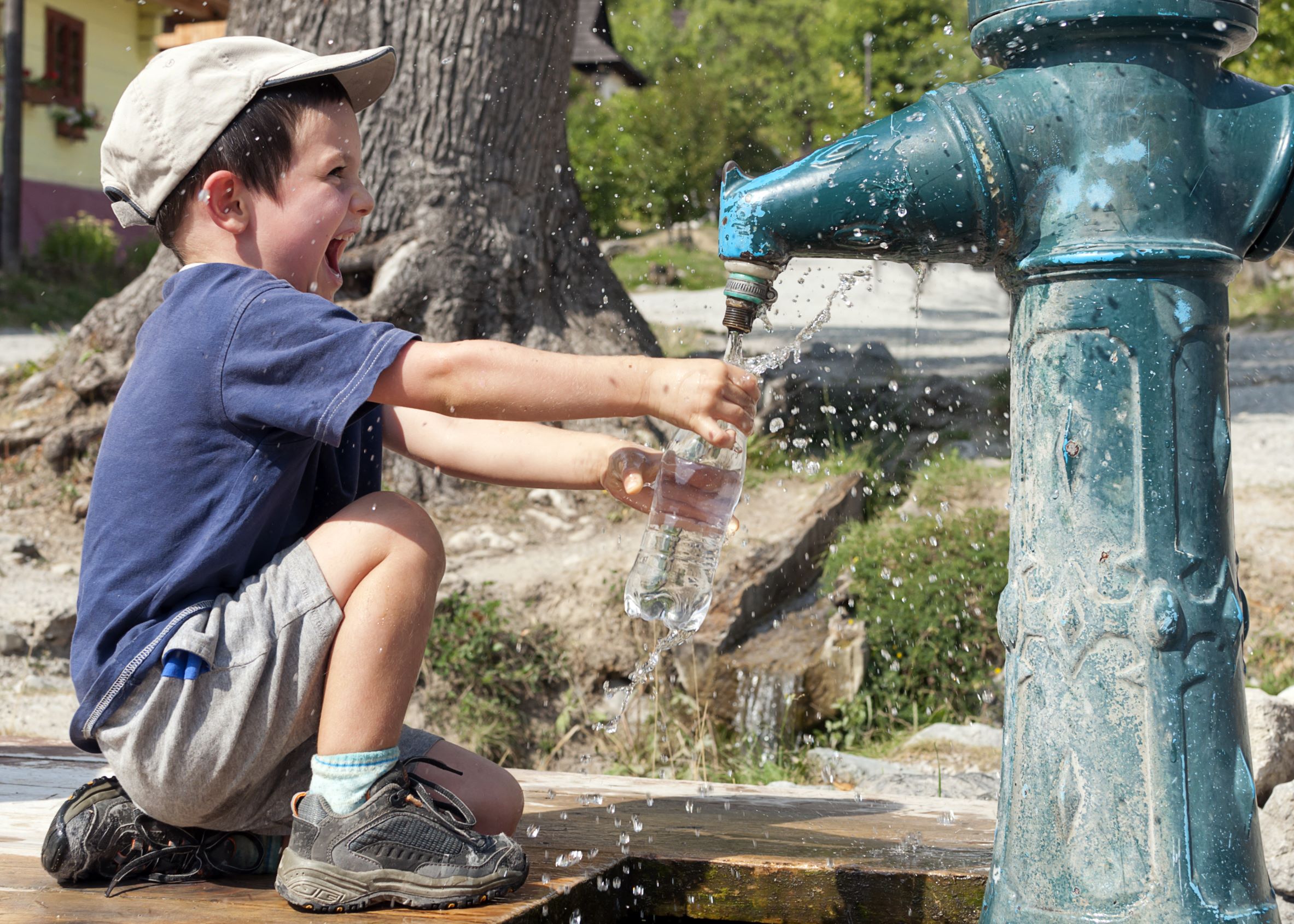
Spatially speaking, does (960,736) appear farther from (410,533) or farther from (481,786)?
(410,533)

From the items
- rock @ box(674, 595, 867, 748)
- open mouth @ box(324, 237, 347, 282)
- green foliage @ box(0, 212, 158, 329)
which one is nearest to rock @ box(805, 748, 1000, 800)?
rock @ box(674, 595, 867, 748)

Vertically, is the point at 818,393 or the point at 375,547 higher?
the point at 818,393

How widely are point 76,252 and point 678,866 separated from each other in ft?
53.0

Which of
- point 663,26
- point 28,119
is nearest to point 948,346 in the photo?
point 28,119

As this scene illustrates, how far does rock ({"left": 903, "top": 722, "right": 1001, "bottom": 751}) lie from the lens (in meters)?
3.93

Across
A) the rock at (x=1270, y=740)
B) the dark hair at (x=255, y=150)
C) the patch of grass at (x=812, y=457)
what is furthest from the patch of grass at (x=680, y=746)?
the dark hair at (x=255, y=150)

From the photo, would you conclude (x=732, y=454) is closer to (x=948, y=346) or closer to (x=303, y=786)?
(x=303, y=786)

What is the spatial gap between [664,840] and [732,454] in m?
0.67

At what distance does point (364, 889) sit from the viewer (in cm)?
172

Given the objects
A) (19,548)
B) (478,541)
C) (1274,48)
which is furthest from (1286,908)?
(1274,48)

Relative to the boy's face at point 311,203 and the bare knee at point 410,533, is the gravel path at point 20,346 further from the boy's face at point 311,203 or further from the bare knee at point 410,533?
the bare knee at point 410,533

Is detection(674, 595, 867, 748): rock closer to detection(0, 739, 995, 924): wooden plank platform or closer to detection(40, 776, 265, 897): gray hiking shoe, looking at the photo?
detection(0, 739, 995, 924): wooden plank platform

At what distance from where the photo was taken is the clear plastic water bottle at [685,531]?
211 cm

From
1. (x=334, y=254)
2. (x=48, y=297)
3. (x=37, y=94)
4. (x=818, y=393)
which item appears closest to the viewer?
(x=334, y=254)
